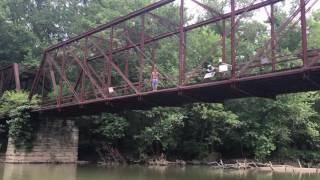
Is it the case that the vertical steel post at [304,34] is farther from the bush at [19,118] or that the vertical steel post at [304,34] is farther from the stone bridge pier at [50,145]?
the stone bridge pier at [50,145]

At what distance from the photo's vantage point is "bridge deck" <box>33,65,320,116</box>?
23.0 m

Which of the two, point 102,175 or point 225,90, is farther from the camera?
point 102,175

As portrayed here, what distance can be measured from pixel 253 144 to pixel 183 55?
25.0 metres

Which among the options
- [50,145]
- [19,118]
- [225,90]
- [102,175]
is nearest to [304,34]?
[225,90]

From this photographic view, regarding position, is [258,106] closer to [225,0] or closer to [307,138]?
[307,138]

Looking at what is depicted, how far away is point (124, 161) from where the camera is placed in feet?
164

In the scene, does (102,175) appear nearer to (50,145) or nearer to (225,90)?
(225,90)

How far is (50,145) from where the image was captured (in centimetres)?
4619

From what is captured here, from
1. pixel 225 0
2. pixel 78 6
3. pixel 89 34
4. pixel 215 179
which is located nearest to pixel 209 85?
pixel 215 179

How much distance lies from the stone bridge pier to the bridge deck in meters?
8.01

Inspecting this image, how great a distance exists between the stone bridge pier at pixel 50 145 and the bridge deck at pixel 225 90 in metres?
8.01

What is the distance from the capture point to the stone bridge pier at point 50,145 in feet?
144

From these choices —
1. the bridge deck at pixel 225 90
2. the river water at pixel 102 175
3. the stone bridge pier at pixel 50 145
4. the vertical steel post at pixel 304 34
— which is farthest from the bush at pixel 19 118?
the vertical steel post at pixel 304 34

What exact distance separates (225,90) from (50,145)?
80.0 ft
